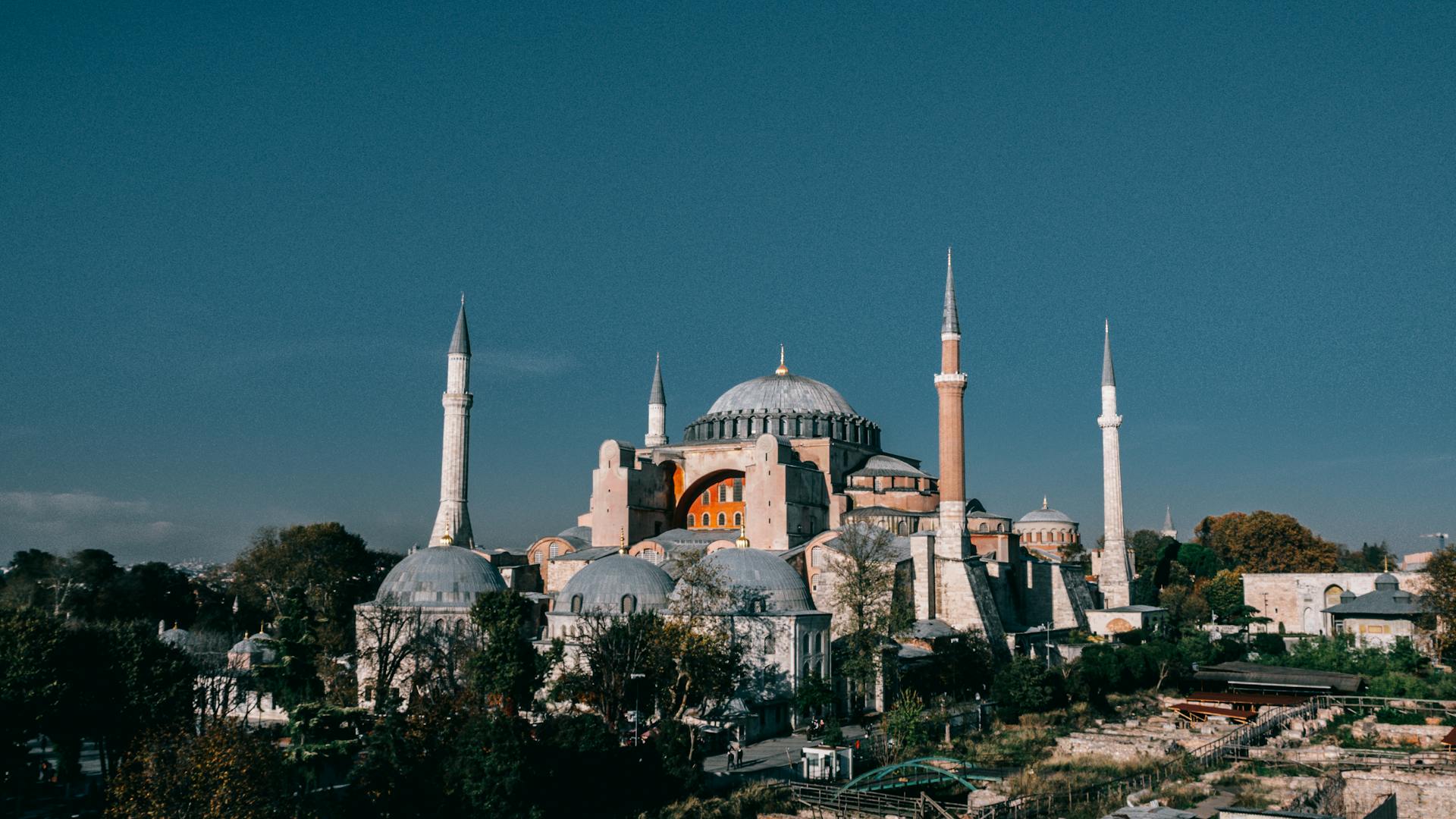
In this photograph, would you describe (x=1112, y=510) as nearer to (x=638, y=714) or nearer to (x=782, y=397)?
(x=782, y=397)

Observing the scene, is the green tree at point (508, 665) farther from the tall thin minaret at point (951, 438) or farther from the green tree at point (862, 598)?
the tall thin minaret at point (951, 438)

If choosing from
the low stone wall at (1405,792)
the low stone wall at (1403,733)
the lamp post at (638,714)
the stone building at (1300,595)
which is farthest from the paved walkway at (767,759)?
the stone building at (1300,595)

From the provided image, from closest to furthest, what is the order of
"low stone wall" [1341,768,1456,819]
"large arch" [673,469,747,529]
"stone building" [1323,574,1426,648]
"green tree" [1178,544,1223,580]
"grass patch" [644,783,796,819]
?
"grass patch" [644,783,796,819] → "low stone wall" [1341,768,1456,819] → "large arch" [673,469,747,529] → "stone building" [1323,574,1426,648] → "green tree" [1178,544,1223,580]

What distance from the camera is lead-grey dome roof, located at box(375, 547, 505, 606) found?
96.8 ft

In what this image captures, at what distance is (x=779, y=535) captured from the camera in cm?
3675

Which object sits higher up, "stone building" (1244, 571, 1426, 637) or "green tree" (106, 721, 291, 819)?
"stone building" (1244, 571, 1426, 637)

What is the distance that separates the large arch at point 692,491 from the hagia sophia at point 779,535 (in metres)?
0.06

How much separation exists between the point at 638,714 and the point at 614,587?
212 inches

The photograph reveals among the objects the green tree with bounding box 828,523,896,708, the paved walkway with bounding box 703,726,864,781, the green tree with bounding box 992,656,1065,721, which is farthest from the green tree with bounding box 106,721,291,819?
the green tree with bounding box 992,656,1065,721

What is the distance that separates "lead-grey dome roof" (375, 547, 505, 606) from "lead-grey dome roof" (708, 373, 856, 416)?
15.5m

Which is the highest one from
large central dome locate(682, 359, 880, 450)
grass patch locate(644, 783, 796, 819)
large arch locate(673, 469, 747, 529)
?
large central dome locate(682, 359, 880, 450)

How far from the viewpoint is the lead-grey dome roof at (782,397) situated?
44.0 meters

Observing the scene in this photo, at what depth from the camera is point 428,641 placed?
28.7 m

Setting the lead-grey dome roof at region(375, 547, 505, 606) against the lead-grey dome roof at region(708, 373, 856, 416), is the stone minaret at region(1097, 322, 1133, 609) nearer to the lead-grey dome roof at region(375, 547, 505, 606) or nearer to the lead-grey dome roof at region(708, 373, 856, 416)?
the lead-grey dome roof at region(708, 373, 856, 416)
